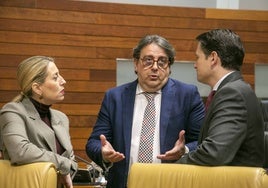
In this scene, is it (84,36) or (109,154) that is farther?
(84,36)

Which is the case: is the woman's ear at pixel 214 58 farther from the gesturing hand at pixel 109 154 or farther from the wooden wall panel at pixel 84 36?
the wooden wall panel at pixel 84 36

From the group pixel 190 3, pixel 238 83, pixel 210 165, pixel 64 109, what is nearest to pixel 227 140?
pixel 210 165

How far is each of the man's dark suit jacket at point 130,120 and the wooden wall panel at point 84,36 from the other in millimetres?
2855

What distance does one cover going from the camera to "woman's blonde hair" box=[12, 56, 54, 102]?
7.66 feet

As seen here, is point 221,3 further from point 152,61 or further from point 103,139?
point 103,139

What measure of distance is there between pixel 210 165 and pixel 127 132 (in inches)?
22.4

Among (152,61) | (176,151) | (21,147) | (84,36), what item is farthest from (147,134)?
(84,36)

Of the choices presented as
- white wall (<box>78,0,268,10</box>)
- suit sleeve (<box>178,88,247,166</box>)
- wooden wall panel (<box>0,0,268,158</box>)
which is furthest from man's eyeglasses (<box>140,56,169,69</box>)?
white wall (<box>78,0,268,10</box>)

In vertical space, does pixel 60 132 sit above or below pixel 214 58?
below

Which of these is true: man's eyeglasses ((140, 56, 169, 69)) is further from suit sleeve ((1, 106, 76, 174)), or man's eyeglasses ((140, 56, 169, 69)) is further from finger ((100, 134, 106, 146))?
suit sleeve ((1, 106, 76, 174))

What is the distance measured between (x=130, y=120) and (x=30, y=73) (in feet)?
1.72

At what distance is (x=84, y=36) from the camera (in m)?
5.30

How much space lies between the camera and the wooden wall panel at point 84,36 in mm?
5109

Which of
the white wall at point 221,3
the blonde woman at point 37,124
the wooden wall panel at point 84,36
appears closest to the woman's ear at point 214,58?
the blonde woman at point 37,124
